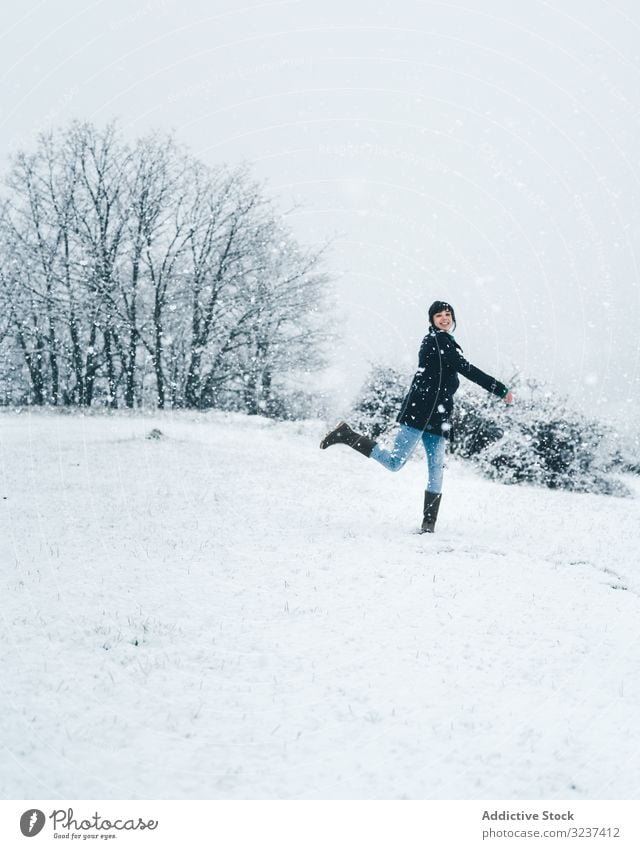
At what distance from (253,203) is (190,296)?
15.8 ft

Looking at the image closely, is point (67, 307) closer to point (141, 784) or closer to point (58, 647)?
point (58, 647)

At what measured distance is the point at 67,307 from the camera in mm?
21516

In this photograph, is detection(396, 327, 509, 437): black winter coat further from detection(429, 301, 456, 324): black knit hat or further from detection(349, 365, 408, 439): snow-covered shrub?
detection(349, 365, 408, 439): snow-covered shrub

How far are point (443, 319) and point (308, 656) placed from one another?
3963 mm

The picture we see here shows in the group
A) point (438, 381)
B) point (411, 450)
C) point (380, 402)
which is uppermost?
point (380, 402)

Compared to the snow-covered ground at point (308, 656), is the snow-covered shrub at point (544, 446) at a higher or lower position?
higher

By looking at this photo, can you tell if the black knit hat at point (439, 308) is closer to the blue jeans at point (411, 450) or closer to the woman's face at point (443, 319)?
the woman's face at point (443, 319)

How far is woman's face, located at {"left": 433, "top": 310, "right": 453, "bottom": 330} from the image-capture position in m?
5.98

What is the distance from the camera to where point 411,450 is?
6059mm

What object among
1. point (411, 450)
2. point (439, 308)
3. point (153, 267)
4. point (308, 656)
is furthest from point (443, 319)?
point (153, 267)

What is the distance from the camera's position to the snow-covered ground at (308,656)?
224cm

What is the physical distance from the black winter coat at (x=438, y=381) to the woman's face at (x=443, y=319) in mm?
65

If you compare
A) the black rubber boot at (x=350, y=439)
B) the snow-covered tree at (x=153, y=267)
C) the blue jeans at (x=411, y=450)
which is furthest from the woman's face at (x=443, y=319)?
the snow-covered tree at (x=153, y=267)

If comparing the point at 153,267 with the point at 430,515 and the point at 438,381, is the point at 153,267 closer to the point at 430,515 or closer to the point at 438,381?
the point at 438,381
